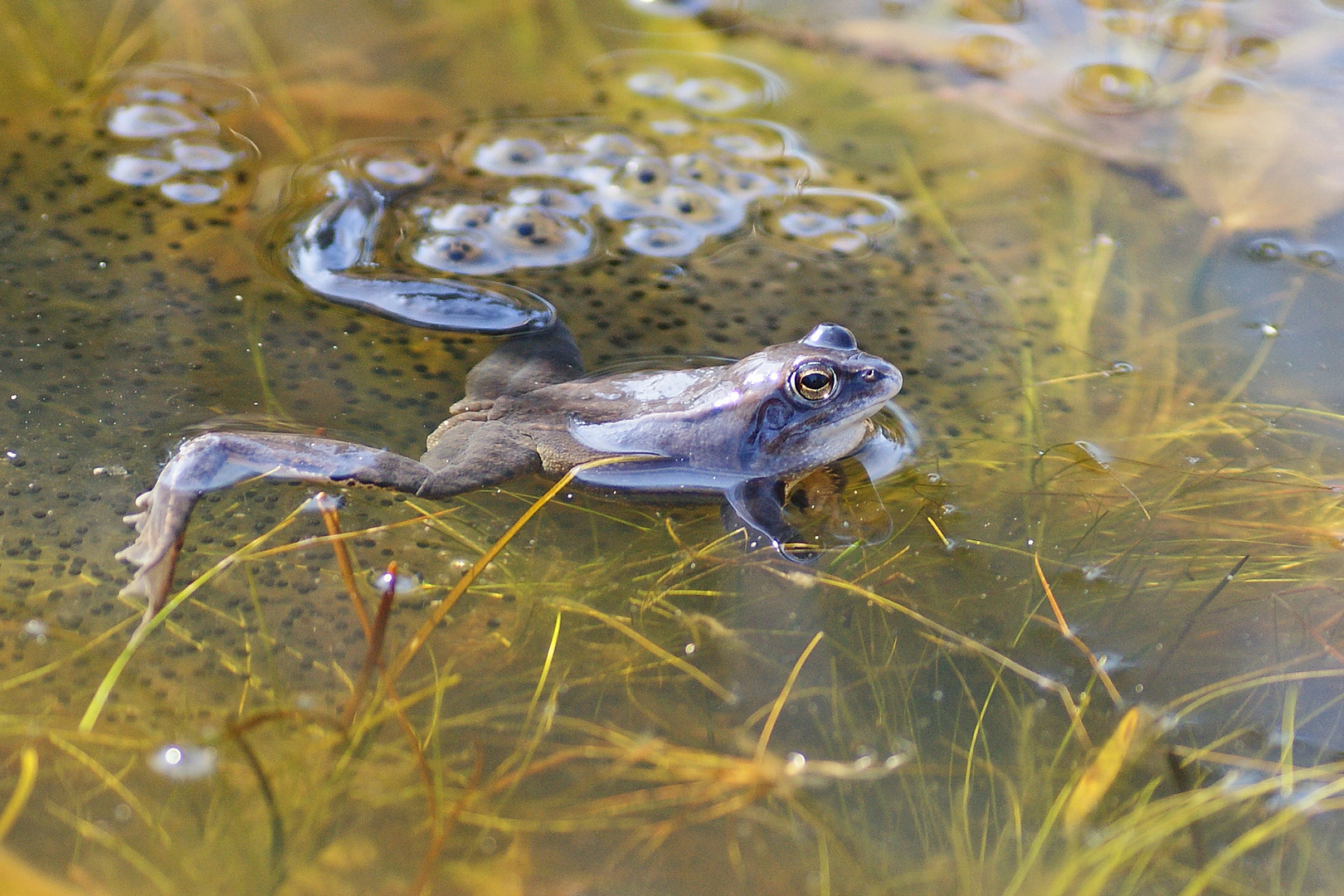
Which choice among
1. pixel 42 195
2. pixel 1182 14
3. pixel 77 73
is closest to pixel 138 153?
pixel 42 195

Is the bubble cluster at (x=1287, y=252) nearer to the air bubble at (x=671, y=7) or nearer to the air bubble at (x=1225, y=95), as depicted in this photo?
the air bubble at (x=1225, y=95)

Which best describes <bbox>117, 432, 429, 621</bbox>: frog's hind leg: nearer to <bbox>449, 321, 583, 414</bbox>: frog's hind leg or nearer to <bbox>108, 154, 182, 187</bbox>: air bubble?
<bbox>449, 321, 583, 414</bbox>: frog's hind leg

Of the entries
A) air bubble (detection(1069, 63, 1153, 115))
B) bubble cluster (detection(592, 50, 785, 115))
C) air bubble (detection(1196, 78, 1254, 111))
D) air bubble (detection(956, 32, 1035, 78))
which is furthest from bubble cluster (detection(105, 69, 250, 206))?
air bubble (detection(1196, 78, 1254, 111))

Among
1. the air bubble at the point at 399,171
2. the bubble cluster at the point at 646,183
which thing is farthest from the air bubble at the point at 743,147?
the air bubble at the point at 399,171

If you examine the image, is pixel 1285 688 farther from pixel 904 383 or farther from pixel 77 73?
pixel 77 73

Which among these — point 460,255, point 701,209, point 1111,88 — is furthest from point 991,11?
point 460,255

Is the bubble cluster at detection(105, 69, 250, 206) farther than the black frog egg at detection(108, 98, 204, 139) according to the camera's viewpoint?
No
